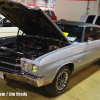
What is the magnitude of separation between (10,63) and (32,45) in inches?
38.1

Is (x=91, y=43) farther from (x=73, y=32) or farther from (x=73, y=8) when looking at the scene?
(x=73, y=8)

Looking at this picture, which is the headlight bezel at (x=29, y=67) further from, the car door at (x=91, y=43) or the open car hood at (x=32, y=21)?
the car door at (x=91, y=43)

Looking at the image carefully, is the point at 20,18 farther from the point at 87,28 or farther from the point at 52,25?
the point at 87,28

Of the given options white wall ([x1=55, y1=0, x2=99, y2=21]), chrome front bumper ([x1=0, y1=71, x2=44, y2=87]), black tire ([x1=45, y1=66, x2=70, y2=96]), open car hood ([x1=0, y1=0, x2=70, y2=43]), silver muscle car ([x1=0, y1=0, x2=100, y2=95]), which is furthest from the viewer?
white wall ([x1=55, y1=0, x2=99, y2=21])

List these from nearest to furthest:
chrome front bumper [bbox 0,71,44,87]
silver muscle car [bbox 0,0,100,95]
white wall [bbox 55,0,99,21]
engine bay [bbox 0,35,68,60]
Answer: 1. chrome front bumper [bbox 0,71,44,87]
2. silver muscle car [bbox 0,0,100,95]
3. engine bay [bbox 0,35,68,60]
4. white wall [bbox 55,0,99,21]

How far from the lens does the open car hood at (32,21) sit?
8.06 feet

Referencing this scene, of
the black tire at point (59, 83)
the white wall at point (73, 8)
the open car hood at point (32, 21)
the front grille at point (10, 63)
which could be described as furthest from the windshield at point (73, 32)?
the white wall at point (73, 8)

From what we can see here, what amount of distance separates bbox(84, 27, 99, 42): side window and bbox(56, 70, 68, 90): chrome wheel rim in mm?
1057

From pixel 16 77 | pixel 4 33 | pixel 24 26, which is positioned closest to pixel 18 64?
pixel 16 77

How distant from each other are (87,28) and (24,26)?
1715 mm

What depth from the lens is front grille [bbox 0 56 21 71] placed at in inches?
84.9

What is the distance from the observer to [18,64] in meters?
2.16

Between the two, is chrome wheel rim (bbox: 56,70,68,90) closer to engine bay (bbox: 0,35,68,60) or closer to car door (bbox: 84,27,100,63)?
engine bay (bbox: 0,35,68,60)

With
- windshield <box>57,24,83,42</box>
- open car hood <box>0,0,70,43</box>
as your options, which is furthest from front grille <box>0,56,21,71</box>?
windshield <box>57,24,83,42</box>
